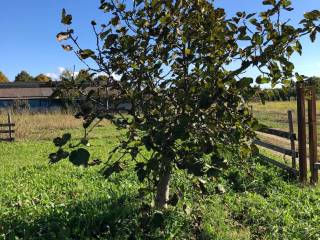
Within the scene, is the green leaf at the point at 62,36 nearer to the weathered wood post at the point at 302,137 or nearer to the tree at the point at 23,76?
the weathered wood post at the point at 302,137

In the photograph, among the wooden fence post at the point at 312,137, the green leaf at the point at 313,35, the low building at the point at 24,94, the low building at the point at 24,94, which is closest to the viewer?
the green leaf at the point at 313,35

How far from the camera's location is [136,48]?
14.9ft

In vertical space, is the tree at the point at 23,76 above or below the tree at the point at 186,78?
above

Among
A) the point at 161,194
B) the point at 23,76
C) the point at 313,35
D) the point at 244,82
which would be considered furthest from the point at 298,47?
the point at 23,76

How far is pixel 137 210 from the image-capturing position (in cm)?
534

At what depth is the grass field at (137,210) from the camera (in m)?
4.90

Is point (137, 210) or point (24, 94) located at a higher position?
point (24, 94)

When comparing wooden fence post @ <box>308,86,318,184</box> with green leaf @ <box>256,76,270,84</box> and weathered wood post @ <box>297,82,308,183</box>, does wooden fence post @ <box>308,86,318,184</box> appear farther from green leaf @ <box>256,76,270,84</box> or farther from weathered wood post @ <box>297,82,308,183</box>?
green leaf @ <box>256,76,270,84</box>

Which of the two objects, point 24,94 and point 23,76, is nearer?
point 24,94

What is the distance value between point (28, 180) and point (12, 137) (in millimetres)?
14512

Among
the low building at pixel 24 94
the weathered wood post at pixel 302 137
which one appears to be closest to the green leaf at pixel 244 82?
the weathered wood post at pixel 302 137

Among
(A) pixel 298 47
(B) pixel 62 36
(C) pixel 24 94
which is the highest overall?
(C) pixel 24 94

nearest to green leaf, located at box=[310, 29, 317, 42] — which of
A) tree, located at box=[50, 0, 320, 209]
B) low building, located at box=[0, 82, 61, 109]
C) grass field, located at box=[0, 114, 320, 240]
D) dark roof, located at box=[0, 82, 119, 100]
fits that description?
tree, located at box=[50, 0, 320, 209]

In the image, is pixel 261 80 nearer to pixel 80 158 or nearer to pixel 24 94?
A: pixel 80 158
